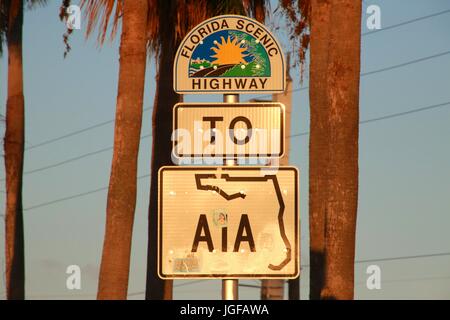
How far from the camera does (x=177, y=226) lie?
847 cm

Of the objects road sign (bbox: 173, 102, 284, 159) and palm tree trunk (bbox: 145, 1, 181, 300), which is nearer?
road sign (bbox: 173, 102, 284, 159)

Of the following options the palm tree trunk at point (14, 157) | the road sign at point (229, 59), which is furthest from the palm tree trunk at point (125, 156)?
the palm tree trunk at point (14, 157)

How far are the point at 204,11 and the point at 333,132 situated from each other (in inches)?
336

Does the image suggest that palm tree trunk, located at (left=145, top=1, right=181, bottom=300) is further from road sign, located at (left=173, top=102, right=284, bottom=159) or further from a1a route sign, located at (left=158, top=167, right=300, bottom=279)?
a1a route sign, located at (left=158, top=167, right=300, bottom=279)

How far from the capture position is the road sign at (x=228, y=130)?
8508 millimetres

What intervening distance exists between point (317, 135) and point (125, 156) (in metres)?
4.11

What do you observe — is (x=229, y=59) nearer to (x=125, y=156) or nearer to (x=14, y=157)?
(x=125, y=156)

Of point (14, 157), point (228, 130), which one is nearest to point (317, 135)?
point (14, 157)

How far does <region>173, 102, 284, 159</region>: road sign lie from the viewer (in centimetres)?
851

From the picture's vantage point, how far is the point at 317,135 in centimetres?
2186

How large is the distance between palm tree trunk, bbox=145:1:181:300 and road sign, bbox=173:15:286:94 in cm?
1453

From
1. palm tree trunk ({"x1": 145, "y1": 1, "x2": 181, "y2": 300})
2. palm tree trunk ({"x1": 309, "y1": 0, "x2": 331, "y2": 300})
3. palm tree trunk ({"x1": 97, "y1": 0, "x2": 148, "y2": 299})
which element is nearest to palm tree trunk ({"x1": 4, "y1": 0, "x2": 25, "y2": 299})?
palm tree trunk ({"x1": 145, "y1": 1, "x2": 181, "y2": 300})

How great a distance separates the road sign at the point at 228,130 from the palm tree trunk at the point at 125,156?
10.7 m
